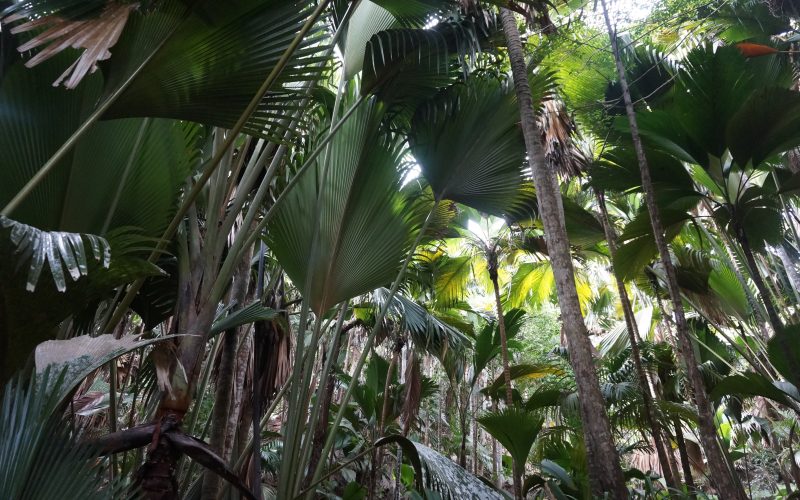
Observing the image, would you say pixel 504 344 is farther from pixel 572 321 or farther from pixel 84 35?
pixel 84 35

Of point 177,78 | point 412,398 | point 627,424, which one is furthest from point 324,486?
point 177,78

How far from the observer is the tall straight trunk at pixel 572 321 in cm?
224


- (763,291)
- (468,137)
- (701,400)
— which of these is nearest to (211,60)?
(468,137)

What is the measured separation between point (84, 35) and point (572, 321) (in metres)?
2.38

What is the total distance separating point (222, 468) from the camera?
5.67 ft

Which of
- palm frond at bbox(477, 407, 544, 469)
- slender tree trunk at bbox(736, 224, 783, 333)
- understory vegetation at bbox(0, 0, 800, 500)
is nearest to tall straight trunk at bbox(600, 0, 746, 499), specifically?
understory vegetation at bbox(0, 0, 800, 500)

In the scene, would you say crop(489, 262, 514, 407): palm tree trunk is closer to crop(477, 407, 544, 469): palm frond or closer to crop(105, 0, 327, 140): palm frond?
crop(477, 407, 544, 469): palm frond

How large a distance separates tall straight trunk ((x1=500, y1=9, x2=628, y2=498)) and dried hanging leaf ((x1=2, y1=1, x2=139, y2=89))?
84.0 inches

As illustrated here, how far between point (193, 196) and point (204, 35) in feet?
1.97

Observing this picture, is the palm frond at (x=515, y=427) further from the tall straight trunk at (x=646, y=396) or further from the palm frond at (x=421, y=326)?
the tall straight trunk at (x=646, y=396)

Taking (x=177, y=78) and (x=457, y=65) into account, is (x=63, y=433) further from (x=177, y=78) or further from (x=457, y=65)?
(x=457, y=65)

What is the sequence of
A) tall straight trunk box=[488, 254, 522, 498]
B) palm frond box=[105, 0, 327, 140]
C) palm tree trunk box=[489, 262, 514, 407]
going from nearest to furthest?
palm frond box=[105, 0, 327, 140] < tall straight trunk box=[488, 254, 522, 498] < palm tree trunk box=[489, 262, 514, 407]

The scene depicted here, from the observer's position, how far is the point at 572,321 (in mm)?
2549

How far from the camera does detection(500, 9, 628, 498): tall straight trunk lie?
2.24 metres
